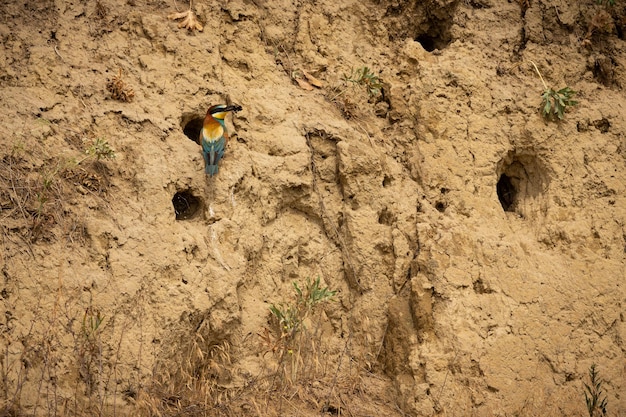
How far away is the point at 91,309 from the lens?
4.08m

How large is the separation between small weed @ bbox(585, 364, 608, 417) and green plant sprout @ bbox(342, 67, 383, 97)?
2.51m

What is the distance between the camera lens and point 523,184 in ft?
18.1

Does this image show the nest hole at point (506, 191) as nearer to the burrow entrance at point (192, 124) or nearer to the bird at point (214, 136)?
the bird at point (214, 136)

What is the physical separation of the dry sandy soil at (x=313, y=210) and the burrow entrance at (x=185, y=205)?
0.03 m

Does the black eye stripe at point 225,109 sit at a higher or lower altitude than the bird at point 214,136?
higher

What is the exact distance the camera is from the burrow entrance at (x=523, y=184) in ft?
17.6

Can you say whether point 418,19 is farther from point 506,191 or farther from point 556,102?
point 506,191

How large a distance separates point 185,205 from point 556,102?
284 cm

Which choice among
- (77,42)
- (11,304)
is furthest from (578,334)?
(77,42)

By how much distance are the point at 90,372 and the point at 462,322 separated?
233 centimetres

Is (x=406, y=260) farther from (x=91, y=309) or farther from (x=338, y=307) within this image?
(x=91, y=309)

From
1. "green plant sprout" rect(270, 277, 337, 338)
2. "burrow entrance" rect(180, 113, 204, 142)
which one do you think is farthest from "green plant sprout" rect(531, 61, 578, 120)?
"burrow entrance" rect(180, 113, 204, 142)

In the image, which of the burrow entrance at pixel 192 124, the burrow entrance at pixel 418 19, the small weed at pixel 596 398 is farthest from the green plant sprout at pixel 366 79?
the small weed at pixel 596 398

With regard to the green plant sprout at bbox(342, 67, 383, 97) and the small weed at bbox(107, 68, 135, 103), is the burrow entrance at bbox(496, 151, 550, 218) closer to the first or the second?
the green plant sprout at bbox(342, 67, 383, 97)
